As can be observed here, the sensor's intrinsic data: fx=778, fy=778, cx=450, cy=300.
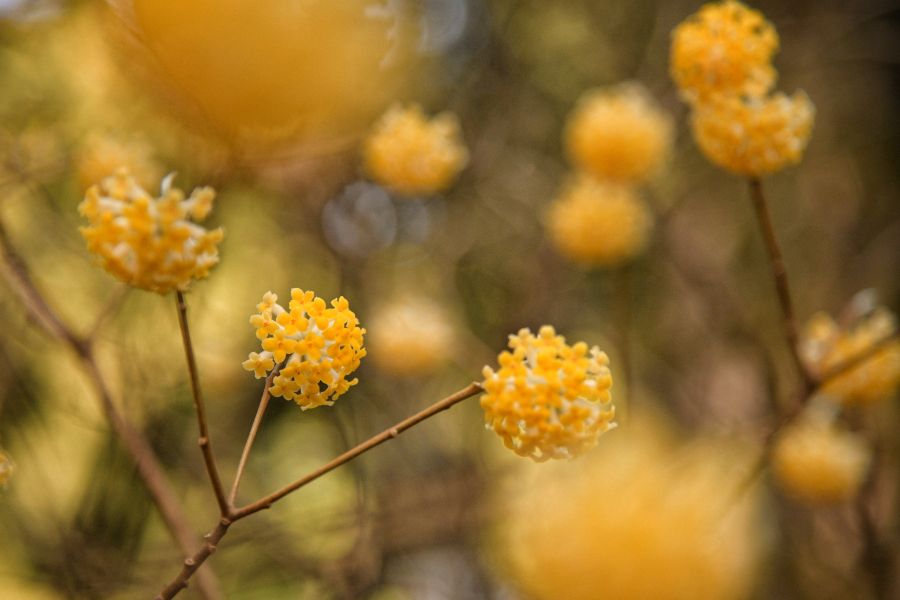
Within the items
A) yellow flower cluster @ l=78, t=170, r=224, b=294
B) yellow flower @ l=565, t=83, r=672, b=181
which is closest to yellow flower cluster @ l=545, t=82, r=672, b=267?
yellow flower @ l=565, t=83, r=672, b=181

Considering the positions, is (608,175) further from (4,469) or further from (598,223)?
(4,469)

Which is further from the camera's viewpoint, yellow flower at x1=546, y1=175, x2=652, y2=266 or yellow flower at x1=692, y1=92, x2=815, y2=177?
yellow flower at x1=546, y1=175, x2=652, y2=266

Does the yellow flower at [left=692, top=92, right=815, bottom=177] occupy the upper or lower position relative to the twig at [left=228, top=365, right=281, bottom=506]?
upper

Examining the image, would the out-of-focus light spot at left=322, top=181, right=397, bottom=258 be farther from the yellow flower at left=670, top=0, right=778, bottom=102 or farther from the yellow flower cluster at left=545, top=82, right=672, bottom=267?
the yellow flower at left=670, top=0, right=778, bottom=102

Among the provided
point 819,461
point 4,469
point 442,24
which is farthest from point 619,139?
point 4,469

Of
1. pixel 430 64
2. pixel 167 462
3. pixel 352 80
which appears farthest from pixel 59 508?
pixel 430 64

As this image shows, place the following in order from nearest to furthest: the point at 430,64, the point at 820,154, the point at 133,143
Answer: the point at 133,143, the point at 430,64, the point at 820,154

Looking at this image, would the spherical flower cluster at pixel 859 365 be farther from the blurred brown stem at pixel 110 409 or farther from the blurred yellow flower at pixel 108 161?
the blurred yellow flower at pixel 108 161

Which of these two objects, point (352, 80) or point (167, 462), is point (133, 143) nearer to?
point (352, 80)
